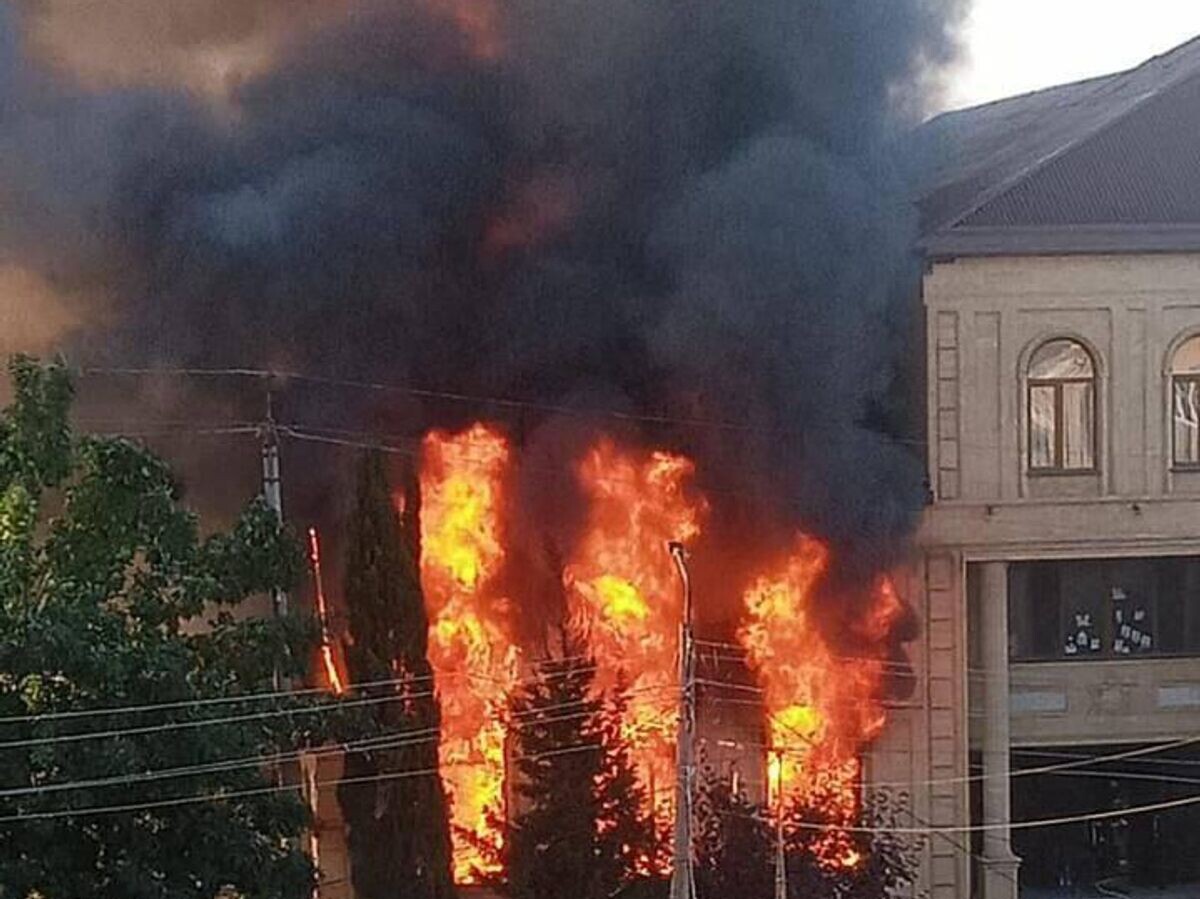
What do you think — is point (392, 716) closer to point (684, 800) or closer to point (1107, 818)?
point (684, 800)

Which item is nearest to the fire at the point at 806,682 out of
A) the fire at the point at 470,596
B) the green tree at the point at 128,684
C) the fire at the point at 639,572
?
the fire at the point at 639,572

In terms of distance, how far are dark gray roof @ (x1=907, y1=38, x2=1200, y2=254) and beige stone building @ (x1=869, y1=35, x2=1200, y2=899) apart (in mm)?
26

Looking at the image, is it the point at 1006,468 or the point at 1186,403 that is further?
the point at 1186,403

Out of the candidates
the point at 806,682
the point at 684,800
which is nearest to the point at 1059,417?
the point at 806,682

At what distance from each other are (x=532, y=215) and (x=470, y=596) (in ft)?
15.4

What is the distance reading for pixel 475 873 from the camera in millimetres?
21375

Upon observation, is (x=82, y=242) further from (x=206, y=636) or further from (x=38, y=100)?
(x=206, y=636)

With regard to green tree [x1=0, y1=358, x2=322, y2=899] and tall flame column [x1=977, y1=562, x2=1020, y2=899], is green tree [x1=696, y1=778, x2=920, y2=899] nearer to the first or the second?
tall flame column [x1=977, y1=562, x2=1020, y2=899]

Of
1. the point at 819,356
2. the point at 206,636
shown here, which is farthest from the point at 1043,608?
the point at 206,636

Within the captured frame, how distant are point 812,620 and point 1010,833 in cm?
378

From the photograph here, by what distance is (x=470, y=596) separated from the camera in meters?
21.8

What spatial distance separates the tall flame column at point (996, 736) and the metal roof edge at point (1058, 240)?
3.69 metres

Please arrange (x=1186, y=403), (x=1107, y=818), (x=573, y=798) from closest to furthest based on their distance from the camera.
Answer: (x=573, y=798) → (x=1186, y=403) → (x=1107, y=818)

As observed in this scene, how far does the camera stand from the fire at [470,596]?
21.6 meters
